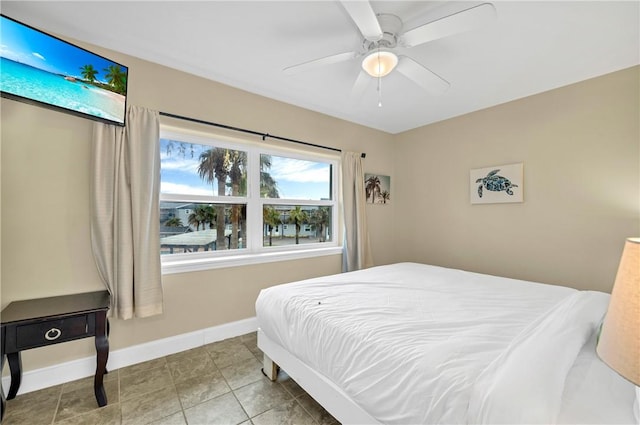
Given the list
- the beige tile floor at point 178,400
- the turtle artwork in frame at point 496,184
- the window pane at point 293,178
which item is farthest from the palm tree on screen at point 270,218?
the turtle artwork in frame at point 496,184

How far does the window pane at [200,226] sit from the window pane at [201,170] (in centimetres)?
15

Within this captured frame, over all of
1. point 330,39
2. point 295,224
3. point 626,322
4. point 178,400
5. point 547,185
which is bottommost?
point 178,400

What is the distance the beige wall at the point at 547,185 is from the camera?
2.43 meters

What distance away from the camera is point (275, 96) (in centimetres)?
301

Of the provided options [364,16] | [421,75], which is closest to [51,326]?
[364,16]

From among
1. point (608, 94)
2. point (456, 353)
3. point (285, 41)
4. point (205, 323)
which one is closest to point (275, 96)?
point (285, 41)

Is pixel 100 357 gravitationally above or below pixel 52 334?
below

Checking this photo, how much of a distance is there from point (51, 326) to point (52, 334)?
5cm

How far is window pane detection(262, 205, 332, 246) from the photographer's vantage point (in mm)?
3176

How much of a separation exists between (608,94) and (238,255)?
3.78m

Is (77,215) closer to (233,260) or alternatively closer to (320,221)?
(233,260)

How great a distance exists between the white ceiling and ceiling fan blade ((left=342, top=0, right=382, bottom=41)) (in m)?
0.29

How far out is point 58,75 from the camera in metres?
1.77

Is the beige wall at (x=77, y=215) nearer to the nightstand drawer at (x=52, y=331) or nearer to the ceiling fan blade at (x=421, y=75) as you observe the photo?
the nightstand drawer at (x=52, y=331)
